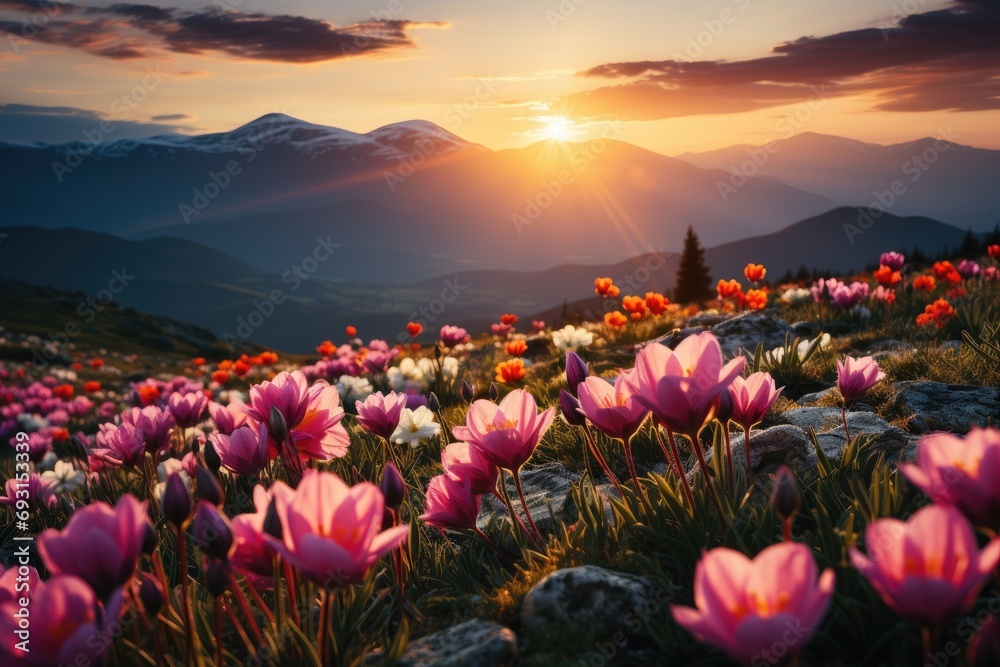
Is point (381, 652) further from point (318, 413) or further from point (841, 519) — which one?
point (841, 519)

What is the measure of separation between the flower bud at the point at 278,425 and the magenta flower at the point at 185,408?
202cm

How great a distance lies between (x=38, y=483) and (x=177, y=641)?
340 cm

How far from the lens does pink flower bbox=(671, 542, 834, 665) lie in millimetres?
1409

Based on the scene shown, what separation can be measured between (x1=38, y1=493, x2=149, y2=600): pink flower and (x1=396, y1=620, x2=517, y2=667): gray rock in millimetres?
1042

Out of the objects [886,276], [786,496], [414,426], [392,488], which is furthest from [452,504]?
[886,276]

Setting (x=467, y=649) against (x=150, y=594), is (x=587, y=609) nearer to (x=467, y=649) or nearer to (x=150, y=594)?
(x=467, y=649)

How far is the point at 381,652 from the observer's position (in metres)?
2.56

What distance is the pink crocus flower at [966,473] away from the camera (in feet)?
5.56

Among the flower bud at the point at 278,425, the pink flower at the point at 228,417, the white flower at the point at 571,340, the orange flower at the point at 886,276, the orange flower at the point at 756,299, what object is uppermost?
the flower bud at the point at 278,425

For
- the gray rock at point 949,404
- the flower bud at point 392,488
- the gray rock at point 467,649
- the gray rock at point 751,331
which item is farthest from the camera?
the gray rock at point 751,331

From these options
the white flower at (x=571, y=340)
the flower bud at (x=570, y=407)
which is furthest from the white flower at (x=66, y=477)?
the white flower at (x=571, y=340)

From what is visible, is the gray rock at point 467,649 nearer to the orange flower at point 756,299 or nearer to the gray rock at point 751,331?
the gray rock at point 751,331

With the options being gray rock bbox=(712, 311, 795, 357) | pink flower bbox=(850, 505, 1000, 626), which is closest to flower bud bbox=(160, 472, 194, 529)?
pink flower bbox=(850, 505, 1000, 626)

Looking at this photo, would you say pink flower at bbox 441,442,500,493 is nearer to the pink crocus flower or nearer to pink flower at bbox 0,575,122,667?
pink flower at bbox 0,575,122,667
